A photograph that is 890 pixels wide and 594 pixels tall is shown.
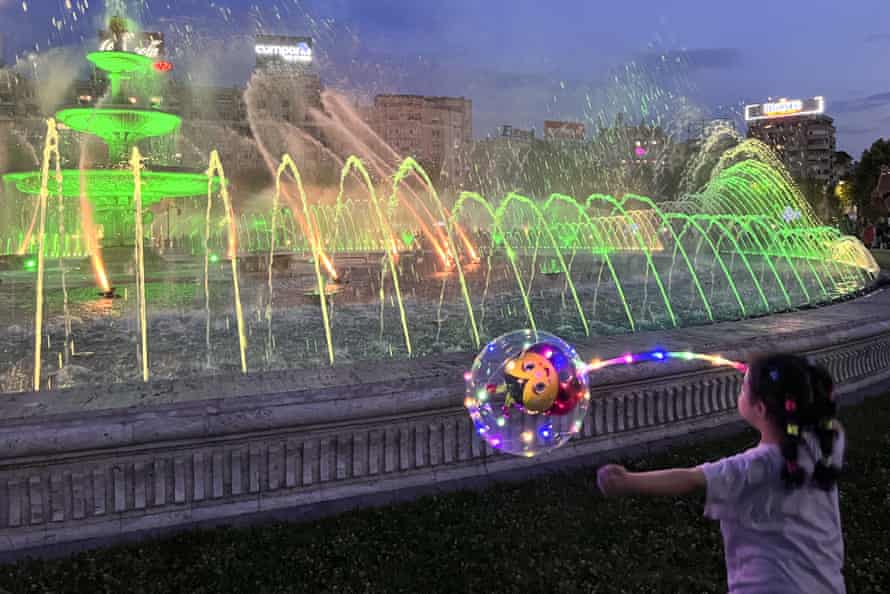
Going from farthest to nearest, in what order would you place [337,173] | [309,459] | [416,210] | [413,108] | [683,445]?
[413,108], [337,173], [416,210], [683,445], [309,459]

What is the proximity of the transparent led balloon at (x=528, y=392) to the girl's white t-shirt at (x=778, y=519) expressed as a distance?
3.20 feet

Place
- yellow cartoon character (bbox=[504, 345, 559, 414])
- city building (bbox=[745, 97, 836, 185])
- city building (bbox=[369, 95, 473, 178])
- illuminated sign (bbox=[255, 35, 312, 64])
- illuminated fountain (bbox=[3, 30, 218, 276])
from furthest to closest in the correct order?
city building (bbox=[745, 97, 836, 185])
city building (bbox=[369, 95, 473, 178])
illuminated sign (bbox=[255, 35, 312, 64])
illuminated fountain (bbox=[3, 30, 218, 276])
yellow cartoon character (bbox=[504, 345, 559, 414])

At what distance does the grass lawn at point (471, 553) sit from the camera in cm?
380

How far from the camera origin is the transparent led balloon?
318 centimetres

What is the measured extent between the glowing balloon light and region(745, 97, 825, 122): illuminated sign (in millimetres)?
151728

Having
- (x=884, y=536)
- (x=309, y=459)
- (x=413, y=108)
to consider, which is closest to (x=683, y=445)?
(x=884, y=536)

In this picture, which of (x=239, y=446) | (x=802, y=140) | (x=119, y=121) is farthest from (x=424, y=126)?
(x=239, y=446)

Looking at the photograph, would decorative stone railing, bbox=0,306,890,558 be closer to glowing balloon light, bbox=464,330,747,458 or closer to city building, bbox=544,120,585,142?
glowing balloon light, bbox=464,330,747,458

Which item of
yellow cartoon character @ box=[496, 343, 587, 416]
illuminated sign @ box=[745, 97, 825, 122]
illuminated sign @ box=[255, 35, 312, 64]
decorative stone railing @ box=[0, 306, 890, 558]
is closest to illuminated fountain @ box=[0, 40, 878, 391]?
decorative stone railing @ box=[0, 306, 890, 558]

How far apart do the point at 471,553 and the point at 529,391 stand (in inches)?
59.1

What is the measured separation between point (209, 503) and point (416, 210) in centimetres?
7599

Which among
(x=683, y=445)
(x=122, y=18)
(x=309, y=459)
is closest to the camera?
(x=309, y=459)

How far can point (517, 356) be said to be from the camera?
10.8 feet

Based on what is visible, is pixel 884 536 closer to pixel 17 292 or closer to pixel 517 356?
pixel 517 356
